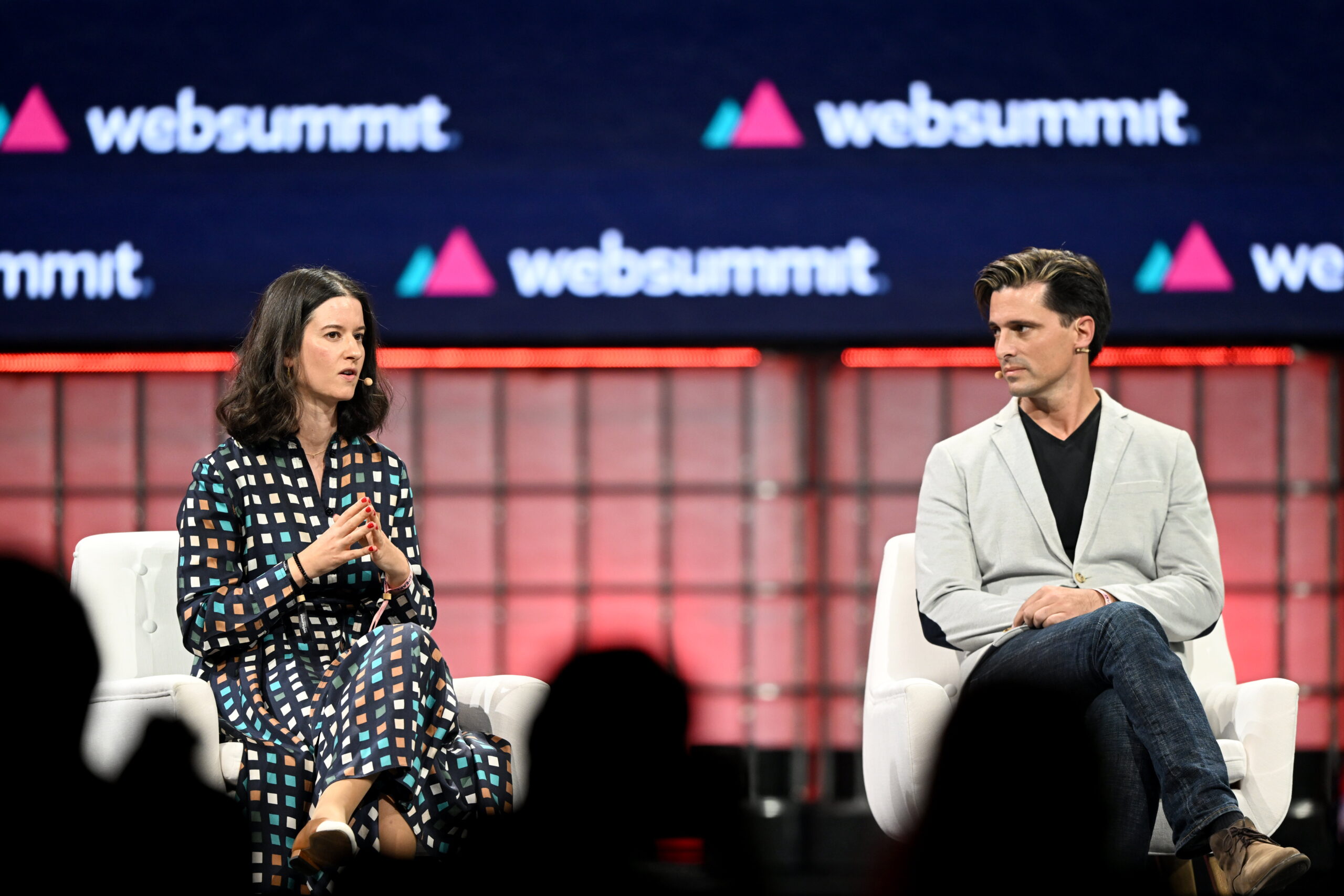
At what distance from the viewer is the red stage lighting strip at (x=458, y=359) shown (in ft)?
14.8

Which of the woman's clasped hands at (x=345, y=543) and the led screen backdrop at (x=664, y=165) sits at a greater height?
the led screen backdrop at (x=664, y=165)

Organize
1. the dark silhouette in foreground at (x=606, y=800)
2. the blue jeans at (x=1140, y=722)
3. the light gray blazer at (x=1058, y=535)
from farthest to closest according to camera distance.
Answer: the light gray blazer at (x=1058, y=535) < the blue jeans at (x=1140, y=722) < the dark silhouette in foreground at (x=606, y=800)

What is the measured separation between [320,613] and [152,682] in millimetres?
362

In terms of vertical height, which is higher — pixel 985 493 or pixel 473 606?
pixel 985 493

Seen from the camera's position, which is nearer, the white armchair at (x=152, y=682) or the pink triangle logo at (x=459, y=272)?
the white armchair at (x=152, y=682)

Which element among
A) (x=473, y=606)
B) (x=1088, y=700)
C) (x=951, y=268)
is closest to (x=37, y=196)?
(x=473, y=606)

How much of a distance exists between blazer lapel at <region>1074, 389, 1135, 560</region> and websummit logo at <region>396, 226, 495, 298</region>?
7.48 feet

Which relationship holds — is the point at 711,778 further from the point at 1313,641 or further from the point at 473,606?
the point at 1313,641

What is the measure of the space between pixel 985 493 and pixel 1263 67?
2.48 meters

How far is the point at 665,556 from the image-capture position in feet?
15.4

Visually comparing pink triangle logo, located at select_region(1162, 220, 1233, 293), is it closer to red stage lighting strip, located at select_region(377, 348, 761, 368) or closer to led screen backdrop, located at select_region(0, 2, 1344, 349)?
led screen backdrop, located at select_region(0, 2, 1344, 349)

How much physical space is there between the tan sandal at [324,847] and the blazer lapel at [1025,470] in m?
1.41

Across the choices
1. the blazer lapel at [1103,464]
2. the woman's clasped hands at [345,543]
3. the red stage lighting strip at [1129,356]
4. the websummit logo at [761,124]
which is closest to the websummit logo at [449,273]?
the websummit logo at [761,124]

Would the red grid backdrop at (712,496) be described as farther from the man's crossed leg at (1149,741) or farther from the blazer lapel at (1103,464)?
the man's crossed leg at (1149,741)
